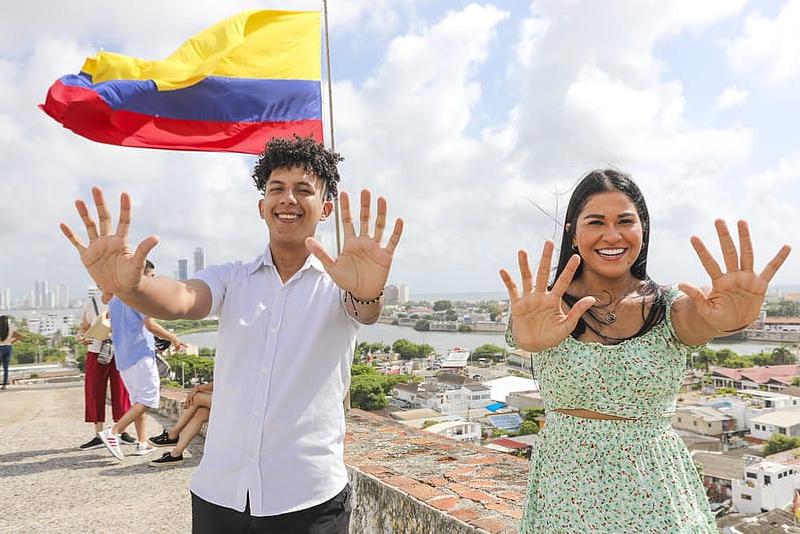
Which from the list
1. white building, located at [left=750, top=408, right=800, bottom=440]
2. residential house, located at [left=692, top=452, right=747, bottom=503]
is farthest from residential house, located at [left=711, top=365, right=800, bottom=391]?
residential house, located at [left=692, top=452, right=747, bottom=503]

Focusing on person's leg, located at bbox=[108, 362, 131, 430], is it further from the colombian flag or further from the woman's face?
the woman's face

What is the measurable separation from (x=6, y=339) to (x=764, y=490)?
12.6 metres

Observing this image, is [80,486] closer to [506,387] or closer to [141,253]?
[141,253]

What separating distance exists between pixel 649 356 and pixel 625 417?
17cm

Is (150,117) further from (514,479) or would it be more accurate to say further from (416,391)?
(416,391)

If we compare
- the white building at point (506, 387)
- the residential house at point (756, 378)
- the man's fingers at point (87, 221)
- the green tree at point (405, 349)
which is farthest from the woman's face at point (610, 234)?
the residential house at point (756, 378)

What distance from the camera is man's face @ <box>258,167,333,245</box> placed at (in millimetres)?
1684

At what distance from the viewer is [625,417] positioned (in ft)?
4.77

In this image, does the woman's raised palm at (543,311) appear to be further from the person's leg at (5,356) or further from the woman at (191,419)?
the person's leg at (5,356)

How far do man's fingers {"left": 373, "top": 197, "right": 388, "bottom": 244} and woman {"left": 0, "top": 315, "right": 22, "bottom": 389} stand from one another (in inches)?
361

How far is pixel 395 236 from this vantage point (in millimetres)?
1568

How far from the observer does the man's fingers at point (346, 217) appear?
5.09 feet

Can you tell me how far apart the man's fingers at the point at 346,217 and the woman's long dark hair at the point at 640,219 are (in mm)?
601

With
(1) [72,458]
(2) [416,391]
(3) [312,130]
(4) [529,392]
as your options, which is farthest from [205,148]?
(4) [529,392]
